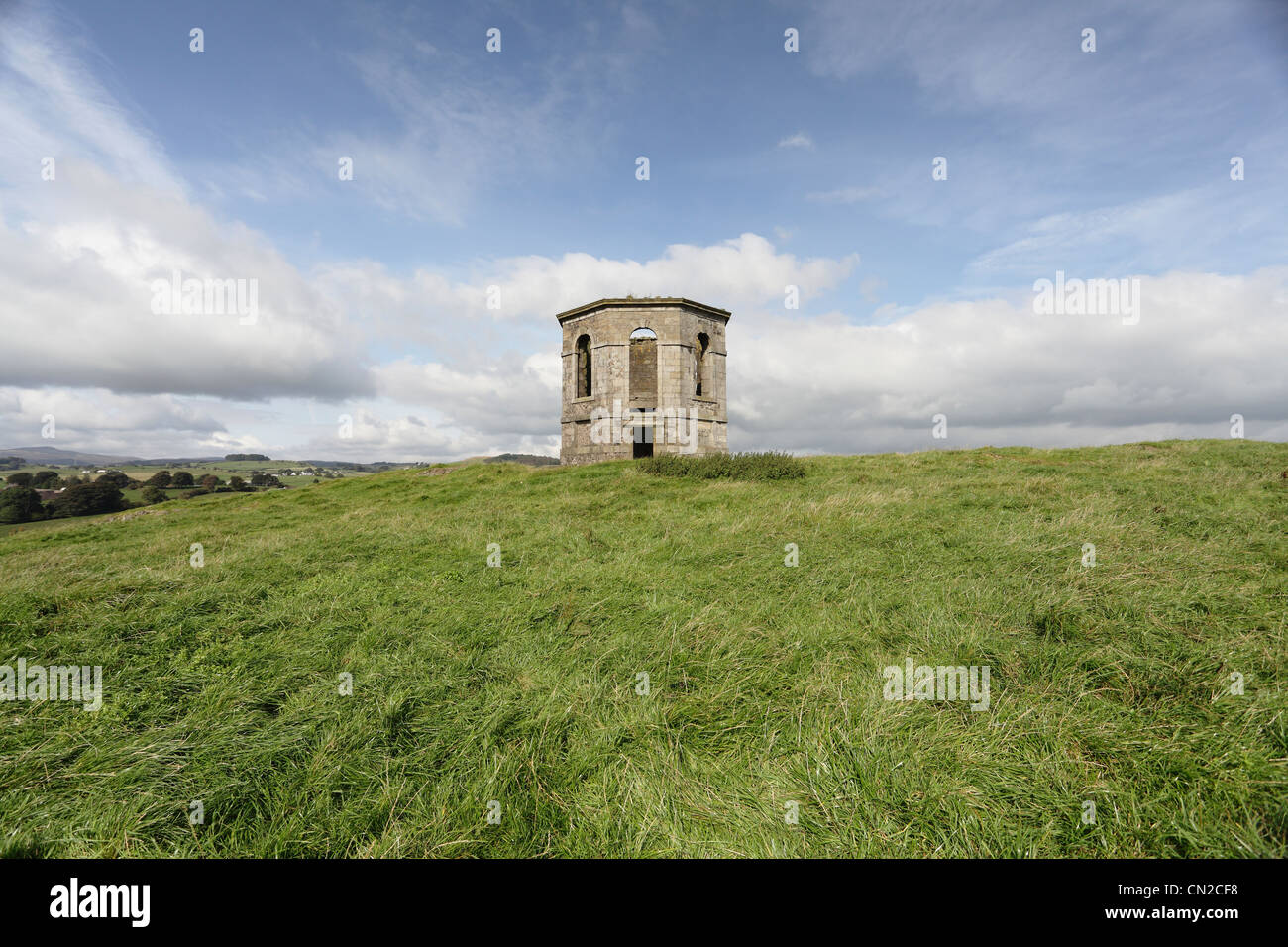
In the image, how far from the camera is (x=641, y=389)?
82.9 ft

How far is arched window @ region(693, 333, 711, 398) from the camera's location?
25.4 meters

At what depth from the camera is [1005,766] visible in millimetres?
3020

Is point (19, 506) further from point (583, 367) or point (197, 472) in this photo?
point (197, 472)

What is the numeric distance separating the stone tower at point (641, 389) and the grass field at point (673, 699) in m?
15.9

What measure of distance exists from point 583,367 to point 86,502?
34793mm

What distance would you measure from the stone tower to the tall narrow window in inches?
9.4

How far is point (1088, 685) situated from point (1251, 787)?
1198 millimetres

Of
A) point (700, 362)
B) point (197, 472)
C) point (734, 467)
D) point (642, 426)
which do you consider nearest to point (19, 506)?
point (642, 426)

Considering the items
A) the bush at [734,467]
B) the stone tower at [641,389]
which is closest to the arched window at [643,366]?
the stone tower at [641,389]

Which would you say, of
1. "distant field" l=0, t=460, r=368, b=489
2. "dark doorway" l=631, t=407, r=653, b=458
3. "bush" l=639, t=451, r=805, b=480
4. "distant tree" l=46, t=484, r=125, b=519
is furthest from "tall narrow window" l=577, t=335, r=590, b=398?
"distant tree" l=46, t=484, r=125, b=519

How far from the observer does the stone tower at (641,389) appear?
77.9ft

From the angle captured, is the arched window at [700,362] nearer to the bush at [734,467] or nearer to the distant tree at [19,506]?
the bush at [734,467]

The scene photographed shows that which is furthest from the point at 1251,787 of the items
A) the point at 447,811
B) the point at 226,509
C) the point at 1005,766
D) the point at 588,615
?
the point at 226,509
